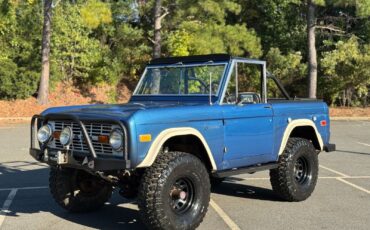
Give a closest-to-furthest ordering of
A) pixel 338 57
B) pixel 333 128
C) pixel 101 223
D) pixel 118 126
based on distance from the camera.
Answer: pixel 118 126 → pixel 101 223 → pixel 333 128 → pixel 338 57

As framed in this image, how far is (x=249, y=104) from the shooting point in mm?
6453

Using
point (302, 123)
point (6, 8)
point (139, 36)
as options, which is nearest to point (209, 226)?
point (302, 123)

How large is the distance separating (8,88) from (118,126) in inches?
764

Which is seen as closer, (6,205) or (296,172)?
(6,205)

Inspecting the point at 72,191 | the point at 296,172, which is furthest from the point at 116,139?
the point at 296,172

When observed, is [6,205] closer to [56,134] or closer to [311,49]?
[56,134]

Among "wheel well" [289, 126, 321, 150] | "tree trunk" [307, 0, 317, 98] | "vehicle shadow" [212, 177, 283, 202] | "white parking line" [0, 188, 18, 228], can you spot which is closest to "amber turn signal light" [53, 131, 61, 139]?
"white parking line" [0, 188, 18, 228]

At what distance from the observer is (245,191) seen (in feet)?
26.1

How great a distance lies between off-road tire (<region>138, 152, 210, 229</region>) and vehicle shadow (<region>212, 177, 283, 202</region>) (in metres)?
2.00

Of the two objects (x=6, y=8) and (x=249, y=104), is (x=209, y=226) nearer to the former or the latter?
(x=249, y=104)

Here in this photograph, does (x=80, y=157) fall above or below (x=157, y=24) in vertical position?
below

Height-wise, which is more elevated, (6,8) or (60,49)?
(6,8)

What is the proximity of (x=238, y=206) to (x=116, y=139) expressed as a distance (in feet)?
8.09

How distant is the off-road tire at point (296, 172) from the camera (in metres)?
6.98
